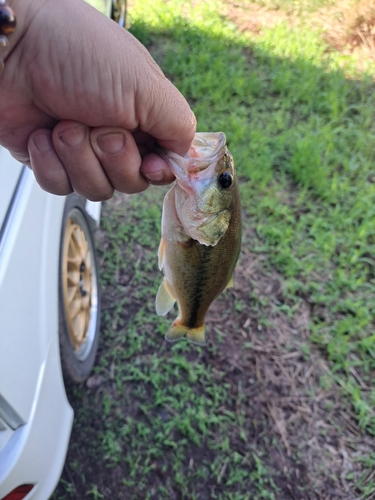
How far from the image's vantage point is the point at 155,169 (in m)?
1.36

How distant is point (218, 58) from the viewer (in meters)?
5.14

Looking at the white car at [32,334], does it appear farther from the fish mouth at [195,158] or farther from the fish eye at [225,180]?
the fish eye at [225,180]

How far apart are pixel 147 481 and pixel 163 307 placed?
119 centimetres

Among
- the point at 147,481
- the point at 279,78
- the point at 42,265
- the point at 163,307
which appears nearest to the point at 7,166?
the point at 42,265

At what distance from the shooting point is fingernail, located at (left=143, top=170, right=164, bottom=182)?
136 cm

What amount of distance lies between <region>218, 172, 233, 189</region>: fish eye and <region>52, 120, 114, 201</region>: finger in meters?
0.39

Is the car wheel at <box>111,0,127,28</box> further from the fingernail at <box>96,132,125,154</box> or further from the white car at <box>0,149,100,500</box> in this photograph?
the fingernail at <box>96,132,125,154</box>

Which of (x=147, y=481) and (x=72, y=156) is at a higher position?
(x=72, y=156)

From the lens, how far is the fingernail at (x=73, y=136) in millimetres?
1259

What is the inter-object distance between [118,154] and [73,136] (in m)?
0.15

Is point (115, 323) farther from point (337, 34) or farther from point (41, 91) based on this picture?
point (337, 34)

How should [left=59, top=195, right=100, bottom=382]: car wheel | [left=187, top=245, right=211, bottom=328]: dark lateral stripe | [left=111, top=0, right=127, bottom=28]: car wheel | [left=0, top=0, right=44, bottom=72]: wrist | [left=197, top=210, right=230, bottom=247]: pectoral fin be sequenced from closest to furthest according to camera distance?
1. [left=0, top=0, right=44, bottom=72]: wrist
2. [left=197, top=210, right=230, bottom=247]: pectoral fin
3. [left=187, top=245, right=211, bottom=328]: dark lateral stripe
4. [left=59, top=195, right=100, bottom=382]: car wheel
5. [left=111, top=0, right=127, bottom=28]: car wheel

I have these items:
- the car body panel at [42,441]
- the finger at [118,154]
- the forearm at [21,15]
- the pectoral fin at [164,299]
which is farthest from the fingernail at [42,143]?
the car body panel at [42,441]

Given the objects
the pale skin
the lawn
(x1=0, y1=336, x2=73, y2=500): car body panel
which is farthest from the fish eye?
the lawn
